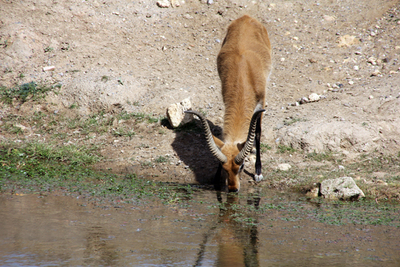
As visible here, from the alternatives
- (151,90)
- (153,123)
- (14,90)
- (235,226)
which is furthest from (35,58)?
(235,226)

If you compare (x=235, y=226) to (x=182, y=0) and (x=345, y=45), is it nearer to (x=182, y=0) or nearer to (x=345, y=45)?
(x=345, y=45)

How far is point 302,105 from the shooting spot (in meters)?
9.33

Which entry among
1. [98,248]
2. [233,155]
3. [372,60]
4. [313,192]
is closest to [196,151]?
[233,155]

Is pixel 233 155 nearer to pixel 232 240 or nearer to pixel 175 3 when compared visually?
pixel 232 240

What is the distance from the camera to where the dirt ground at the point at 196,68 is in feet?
26.1

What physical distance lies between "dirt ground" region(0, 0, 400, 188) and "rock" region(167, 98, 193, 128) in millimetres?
316

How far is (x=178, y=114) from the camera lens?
27.7 feet

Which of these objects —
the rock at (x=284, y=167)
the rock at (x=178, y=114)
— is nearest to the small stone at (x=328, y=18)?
the rock at (x=178, y=114)

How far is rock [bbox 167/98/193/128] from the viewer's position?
840 cm

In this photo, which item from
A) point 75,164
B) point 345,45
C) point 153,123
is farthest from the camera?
point 345,45

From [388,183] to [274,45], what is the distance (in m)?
6.53

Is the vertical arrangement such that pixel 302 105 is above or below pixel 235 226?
above

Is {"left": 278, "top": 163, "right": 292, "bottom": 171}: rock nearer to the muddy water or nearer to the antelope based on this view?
the antelope

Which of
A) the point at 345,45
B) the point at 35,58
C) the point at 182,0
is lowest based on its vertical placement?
the point at 35,58
